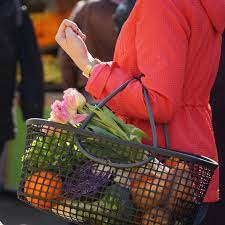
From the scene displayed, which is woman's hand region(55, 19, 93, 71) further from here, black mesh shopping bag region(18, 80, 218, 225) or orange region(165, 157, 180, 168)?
orange region(165, 157, 180, 168)

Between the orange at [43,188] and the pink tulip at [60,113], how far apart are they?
0.54 feet

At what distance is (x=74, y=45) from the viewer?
234cm

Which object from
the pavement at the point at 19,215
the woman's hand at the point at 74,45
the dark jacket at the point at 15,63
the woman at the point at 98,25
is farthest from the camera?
the pavement at the point at 19,215

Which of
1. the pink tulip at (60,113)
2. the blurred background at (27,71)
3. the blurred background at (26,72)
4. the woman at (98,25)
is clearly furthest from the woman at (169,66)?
the woman at (98,25)

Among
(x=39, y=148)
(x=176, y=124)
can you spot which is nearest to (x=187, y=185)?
(x=176, y=124)

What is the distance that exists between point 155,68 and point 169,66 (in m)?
0.04

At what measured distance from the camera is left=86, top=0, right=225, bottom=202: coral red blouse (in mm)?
2207

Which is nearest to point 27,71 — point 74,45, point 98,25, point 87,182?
point 98,25

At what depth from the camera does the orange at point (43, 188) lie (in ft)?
7.13

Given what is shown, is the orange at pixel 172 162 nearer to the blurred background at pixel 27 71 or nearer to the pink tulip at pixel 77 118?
the pink tulip at pixel 77 118

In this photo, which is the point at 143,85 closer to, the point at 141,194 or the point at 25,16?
the point at 141,194

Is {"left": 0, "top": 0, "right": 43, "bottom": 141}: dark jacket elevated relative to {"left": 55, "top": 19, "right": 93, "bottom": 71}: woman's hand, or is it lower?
lower

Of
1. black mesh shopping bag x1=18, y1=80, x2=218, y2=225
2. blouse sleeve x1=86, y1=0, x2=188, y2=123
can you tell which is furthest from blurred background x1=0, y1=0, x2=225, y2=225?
black mesh shopping bag x1=18, y1=80, x2=218, y2=225

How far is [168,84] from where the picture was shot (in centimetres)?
220
